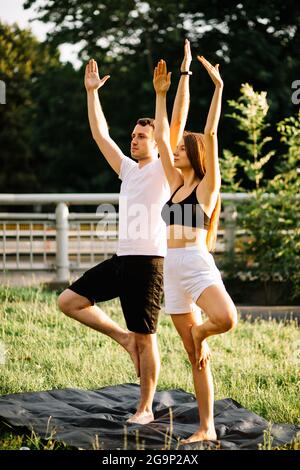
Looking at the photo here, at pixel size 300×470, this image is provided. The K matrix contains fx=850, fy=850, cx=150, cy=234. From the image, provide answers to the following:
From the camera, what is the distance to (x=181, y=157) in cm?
425

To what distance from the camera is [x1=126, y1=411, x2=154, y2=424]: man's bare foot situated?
4.55m

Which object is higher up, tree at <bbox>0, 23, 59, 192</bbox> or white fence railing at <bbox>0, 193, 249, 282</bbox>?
tree at <bbox>0, 23, 59, 192</bbox>

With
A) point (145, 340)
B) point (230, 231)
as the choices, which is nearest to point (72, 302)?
point (145, 340)

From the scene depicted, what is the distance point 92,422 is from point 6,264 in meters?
5.97

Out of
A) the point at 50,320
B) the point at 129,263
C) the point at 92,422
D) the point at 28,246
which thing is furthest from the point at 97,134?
the point at 28,246

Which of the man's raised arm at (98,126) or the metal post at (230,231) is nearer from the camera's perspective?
the man's raised arm at (98,126)

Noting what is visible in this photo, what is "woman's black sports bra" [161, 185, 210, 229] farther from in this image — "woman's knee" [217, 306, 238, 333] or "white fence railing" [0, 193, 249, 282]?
"white fence railing" [0, 193, 249, 282]

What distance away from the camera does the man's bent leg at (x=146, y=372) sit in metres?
4.55

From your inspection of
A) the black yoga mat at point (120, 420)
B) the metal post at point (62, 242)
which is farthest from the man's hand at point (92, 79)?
the metal post at point (62, 242)

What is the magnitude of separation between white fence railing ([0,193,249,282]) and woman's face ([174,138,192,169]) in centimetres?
569

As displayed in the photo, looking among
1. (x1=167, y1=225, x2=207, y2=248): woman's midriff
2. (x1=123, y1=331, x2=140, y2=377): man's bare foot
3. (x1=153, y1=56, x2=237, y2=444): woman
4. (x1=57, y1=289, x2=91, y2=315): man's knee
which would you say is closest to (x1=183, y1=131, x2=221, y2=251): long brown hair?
(x1=153, y1=56, x2=237, y2=444): woman

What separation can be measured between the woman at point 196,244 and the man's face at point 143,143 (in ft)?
1.26

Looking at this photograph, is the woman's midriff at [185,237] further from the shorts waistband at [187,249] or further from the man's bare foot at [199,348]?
the man's bare foot at [199,348]

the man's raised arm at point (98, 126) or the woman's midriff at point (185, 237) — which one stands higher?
the man's raised arm at point (98, 126)
